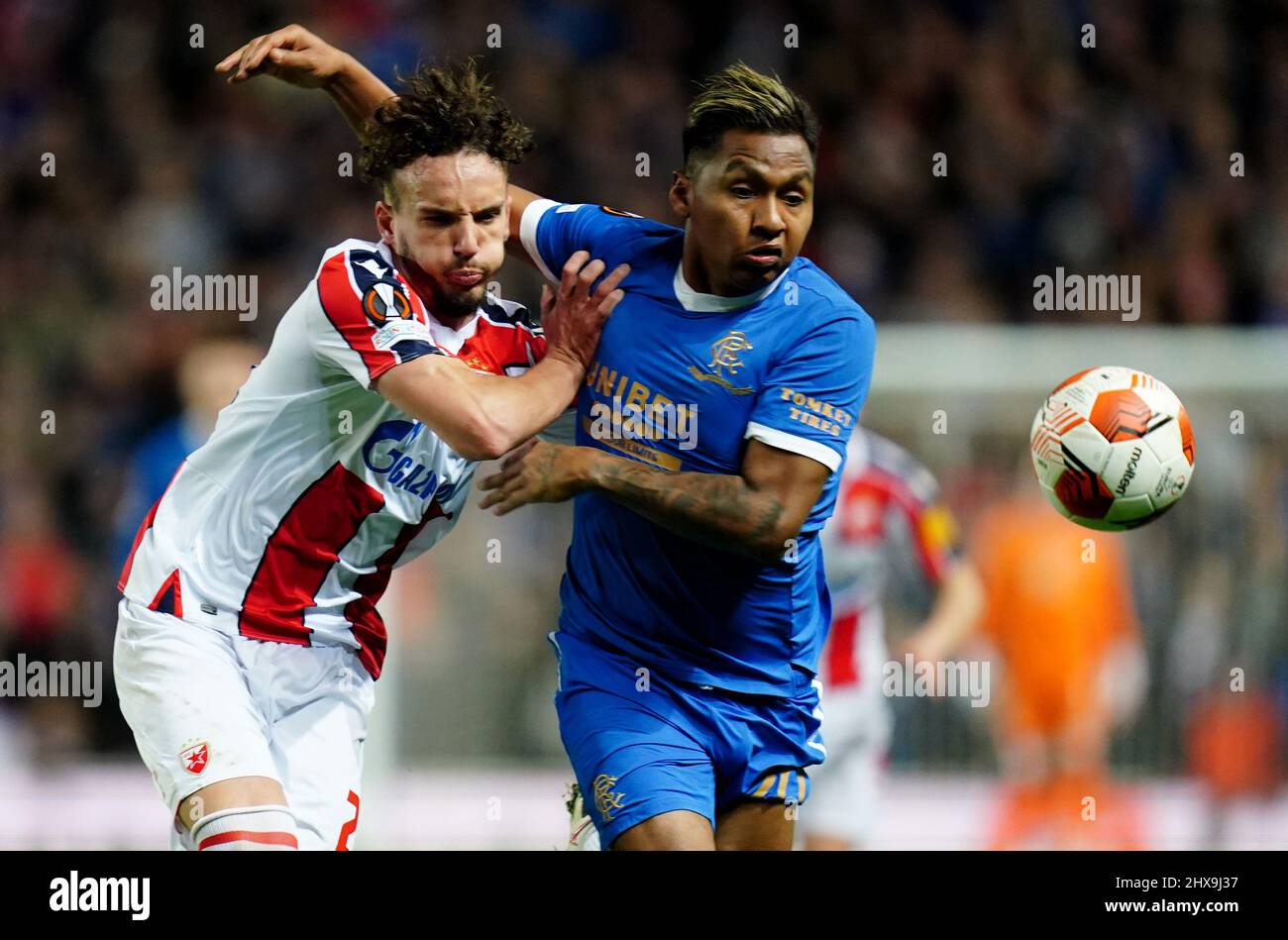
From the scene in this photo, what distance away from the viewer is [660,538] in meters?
4.68

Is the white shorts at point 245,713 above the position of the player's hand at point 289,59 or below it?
below

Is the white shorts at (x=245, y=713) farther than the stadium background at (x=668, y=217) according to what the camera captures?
No

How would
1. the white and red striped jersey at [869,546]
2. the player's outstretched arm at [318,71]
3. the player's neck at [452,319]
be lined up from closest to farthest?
the player's neck at [452,319], the player's outstretched arm at [318,71], the white and red striped jersey at [869,546]

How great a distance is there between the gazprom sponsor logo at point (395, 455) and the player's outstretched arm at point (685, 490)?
1.19 ft

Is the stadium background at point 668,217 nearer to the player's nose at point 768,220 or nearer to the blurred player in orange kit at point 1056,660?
the blurred player in orange kit at point 1056,660

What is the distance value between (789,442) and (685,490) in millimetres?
314

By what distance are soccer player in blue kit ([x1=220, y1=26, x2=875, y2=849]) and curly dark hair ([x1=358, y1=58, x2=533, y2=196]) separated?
0.48m

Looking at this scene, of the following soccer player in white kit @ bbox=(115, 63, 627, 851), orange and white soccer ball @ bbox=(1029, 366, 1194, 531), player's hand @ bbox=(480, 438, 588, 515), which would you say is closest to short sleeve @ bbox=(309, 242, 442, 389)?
soccer player in white kit @ bbox=(115, 63, 627, 851)

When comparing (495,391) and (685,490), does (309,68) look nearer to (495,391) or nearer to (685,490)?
(495,391)

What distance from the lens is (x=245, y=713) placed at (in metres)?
4.63

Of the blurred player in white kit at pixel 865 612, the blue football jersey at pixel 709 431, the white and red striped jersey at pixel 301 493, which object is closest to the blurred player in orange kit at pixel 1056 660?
the blurred player in white kit at pixel 865 612

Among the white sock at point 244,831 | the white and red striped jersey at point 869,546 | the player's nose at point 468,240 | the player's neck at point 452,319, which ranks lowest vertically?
the white sock at point 244,831

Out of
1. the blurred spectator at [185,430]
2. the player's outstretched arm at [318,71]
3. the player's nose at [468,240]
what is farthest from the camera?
the blurred spectator at [185,430]

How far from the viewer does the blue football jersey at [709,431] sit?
4645mm
